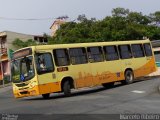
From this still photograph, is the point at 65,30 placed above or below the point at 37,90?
above

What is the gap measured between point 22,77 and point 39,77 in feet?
3.57

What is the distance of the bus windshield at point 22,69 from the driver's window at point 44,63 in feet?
1.10

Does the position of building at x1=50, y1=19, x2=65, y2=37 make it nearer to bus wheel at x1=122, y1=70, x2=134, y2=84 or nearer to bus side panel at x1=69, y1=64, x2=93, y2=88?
bus wheel at x1=122, y1=70, x2=134, y2=84

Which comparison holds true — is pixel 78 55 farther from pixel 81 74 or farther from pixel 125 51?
pixel 125 51

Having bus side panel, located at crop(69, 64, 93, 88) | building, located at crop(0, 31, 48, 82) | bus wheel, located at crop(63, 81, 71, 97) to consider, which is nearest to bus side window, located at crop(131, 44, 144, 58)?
bus side panel, located at crop(69, 64, 93, 88)

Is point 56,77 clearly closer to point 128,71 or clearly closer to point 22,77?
point 22,77

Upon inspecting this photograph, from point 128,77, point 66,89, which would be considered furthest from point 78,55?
point 128,77

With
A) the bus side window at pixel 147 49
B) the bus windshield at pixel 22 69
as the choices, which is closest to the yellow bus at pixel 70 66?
the bus windshield at pixel 22 69

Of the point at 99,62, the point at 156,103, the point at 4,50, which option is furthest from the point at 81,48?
the point at 4,50

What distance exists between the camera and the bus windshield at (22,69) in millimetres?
22695

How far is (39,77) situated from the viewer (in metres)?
22.5

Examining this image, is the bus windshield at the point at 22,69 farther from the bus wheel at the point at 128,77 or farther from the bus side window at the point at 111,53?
the bus wheel at the point at 128,77

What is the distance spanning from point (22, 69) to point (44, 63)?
46.7 inches

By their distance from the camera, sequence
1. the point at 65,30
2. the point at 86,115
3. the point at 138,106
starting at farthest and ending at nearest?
the point at 65,30 < the point at 138,106 < the point at 86,115
